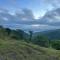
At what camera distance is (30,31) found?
62.2 m

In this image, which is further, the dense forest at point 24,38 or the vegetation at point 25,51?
the dense forest at point 24,38

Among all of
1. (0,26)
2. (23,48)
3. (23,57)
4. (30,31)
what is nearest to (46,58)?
(23,57)

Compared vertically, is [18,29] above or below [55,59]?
above

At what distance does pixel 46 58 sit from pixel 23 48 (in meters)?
5.40

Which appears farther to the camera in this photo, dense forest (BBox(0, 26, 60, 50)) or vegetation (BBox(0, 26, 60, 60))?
dense forest (BBox(0, 26, 60, 50))

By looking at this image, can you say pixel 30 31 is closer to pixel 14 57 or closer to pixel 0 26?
pixel 0 26

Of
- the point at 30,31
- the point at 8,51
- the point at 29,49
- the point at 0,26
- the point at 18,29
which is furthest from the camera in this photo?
the point at 30,31

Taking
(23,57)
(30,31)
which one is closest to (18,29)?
(30,31)

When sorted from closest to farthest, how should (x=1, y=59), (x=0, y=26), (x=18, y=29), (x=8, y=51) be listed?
(x=1, y=59), (x=8, y=51), (x=0, y=26), (x=18, y=29)

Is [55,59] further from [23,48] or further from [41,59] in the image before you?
[23,48]

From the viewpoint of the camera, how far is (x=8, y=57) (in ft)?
59.4

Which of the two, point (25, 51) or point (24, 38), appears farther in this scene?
point (24, 38)

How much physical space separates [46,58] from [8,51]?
Answer: 14.5ft

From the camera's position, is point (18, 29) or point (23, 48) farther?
point (18, 29)
